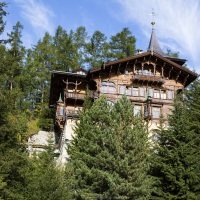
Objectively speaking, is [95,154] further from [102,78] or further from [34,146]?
[102,78]

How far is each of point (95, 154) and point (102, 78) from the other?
17.2 m

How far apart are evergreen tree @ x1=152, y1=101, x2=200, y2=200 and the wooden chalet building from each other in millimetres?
14096

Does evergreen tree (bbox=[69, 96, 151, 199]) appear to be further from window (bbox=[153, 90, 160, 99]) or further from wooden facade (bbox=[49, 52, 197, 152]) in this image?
window (bbox=[153, 90, 160, 99])

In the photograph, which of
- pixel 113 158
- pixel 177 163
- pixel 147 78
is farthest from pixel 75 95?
pixel 177 163

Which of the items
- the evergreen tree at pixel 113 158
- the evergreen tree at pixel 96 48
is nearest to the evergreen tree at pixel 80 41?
the evergreen tree at pixel 96 48

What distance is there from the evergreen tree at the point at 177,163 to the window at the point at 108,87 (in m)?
15.7

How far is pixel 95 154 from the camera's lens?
71.4 ft

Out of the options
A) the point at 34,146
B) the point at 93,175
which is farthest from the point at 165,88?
the point at 93,175

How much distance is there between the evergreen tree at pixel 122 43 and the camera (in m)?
53.6

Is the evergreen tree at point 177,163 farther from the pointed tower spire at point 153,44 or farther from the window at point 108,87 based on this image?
the pointed tower spire at point 153,44

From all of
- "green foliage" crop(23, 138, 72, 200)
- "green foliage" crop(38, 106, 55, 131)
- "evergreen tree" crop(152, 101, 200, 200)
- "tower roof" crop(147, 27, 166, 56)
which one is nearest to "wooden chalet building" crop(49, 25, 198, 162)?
"green foliage" crop(38, 106, 55, 131)

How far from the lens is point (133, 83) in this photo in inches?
1515

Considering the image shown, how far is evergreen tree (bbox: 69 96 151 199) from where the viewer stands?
19.4 m

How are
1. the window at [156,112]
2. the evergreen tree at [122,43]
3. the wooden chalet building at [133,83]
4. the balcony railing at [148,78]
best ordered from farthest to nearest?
the evergreen tree at [122,43], the balcony railing at [148,78], the window at [156,112], the wooden chalet building at [133,83]
